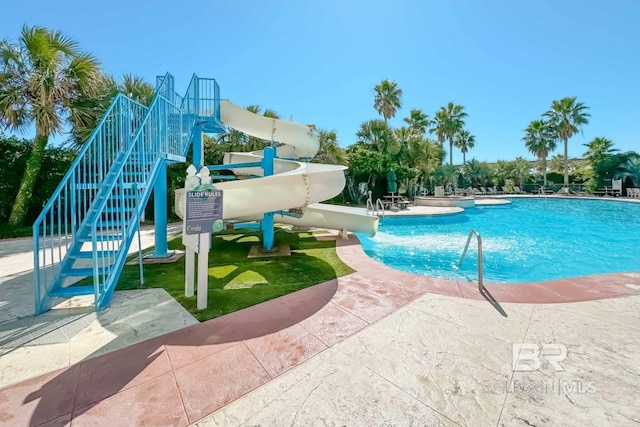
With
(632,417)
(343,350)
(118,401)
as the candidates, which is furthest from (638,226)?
(118,401)

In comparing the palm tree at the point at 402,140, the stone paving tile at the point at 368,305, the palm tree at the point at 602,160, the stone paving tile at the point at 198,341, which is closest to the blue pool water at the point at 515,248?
the stone paving tile at the point at 368,305

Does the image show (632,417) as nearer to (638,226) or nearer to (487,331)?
(487,331)

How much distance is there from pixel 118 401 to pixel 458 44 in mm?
15793

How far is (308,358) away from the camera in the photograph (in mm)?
2529

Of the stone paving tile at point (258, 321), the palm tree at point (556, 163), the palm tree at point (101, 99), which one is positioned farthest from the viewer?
the palm tree at point (556, 163)

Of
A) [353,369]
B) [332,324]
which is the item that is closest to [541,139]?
[332,324]

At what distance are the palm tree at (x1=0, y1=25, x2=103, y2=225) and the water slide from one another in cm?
628

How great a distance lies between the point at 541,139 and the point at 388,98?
22.7m

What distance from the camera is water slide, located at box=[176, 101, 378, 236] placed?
196 inches

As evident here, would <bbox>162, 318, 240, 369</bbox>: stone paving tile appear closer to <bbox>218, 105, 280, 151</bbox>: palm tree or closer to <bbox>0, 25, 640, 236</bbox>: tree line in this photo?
<bbox>0, 25, 640, 236</bbox>: tree line

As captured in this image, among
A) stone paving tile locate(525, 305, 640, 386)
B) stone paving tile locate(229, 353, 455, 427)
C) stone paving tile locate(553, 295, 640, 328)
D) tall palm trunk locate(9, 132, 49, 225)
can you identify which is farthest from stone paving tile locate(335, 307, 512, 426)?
tall palm trunk locate(9, 132, 49, 225)

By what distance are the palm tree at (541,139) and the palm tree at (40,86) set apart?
4236 centimetres

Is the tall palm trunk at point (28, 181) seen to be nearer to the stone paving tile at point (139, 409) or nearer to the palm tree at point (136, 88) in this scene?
the palm tree at point (136, 88)

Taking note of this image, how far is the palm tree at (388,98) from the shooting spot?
24641mm
